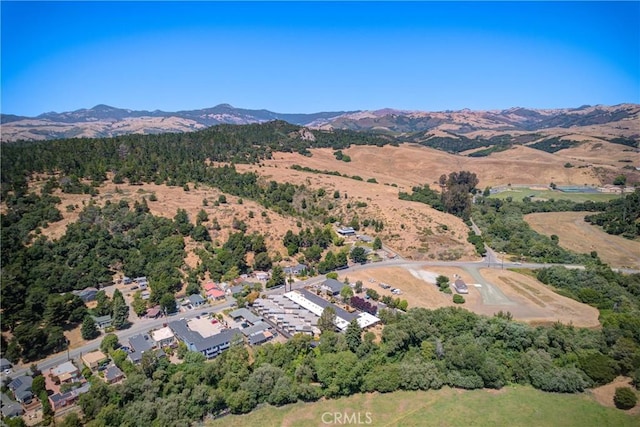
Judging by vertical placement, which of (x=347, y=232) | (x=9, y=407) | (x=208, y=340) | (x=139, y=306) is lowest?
(x=9, y=407)

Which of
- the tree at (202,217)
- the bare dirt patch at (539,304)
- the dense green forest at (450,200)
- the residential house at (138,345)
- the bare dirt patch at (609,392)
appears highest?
the tree at (202,217)

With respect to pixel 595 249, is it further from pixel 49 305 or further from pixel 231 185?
pixel 49 305

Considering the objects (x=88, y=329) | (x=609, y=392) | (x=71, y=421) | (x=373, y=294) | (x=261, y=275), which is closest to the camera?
(x=71, y=421)

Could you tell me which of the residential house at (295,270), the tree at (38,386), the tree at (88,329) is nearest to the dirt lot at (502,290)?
the residential house at (295,270)

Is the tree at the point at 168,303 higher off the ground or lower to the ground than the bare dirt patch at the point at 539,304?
higher

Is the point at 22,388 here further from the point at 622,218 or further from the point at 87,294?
the point at 622,218

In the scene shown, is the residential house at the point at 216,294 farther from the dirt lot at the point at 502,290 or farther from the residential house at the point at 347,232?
the residential house at the point at 347,232

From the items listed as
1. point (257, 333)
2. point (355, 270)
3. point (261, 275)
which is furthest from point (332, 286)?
point (257, 333)

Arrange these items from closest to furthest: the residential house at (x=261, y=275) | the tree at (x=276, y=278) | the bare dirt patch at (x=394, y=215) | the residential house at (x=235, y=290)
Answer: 1. the residential house at (x=235, y=290)
2. the tree at (x=276, y=278)
3. the residential house at (x=261, y=275)
4. the bare dirt patch at (x=394, y=215)
